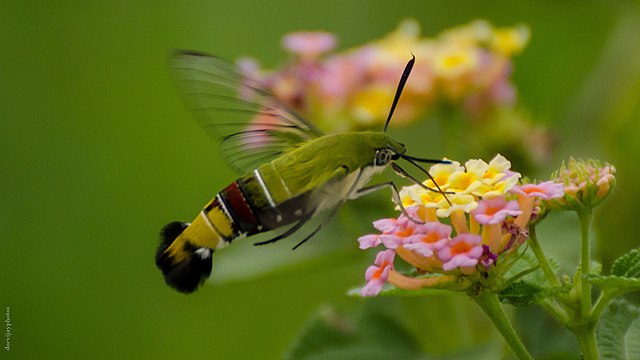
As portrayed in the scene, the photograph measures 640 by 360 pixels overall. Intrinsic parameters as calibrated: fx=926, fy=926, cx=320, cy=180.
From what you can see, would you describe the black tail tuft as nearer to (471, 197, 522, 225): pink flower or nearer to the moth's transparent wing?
the moth's transparent wing

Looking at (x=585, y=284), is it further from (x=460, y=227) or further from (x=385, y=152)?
(x=385, y=152)

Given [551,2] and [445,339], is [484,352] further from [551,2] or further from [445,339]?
[551,2]

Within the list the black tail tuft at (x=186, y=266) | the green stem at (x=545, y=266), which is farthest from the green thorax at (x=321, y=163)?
the green stem at (x=545, y=266)

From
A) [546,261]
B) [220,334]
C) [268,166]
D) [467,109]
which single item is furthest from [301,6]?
[546,261]

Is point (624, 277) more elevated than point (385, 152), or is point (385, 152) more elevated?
point (385, 152)

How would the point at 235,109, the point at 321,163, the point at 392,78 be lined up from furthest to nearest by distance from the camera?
the point at 392,78 → the point at 235,109 → the point at 321,163

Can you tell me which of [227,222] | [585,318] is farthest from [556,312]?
[227,222]

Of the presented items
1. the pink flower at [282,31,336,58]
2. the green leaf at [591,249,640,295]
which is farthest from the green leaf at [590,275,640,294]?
the pink flower at [282,31,336,58]
